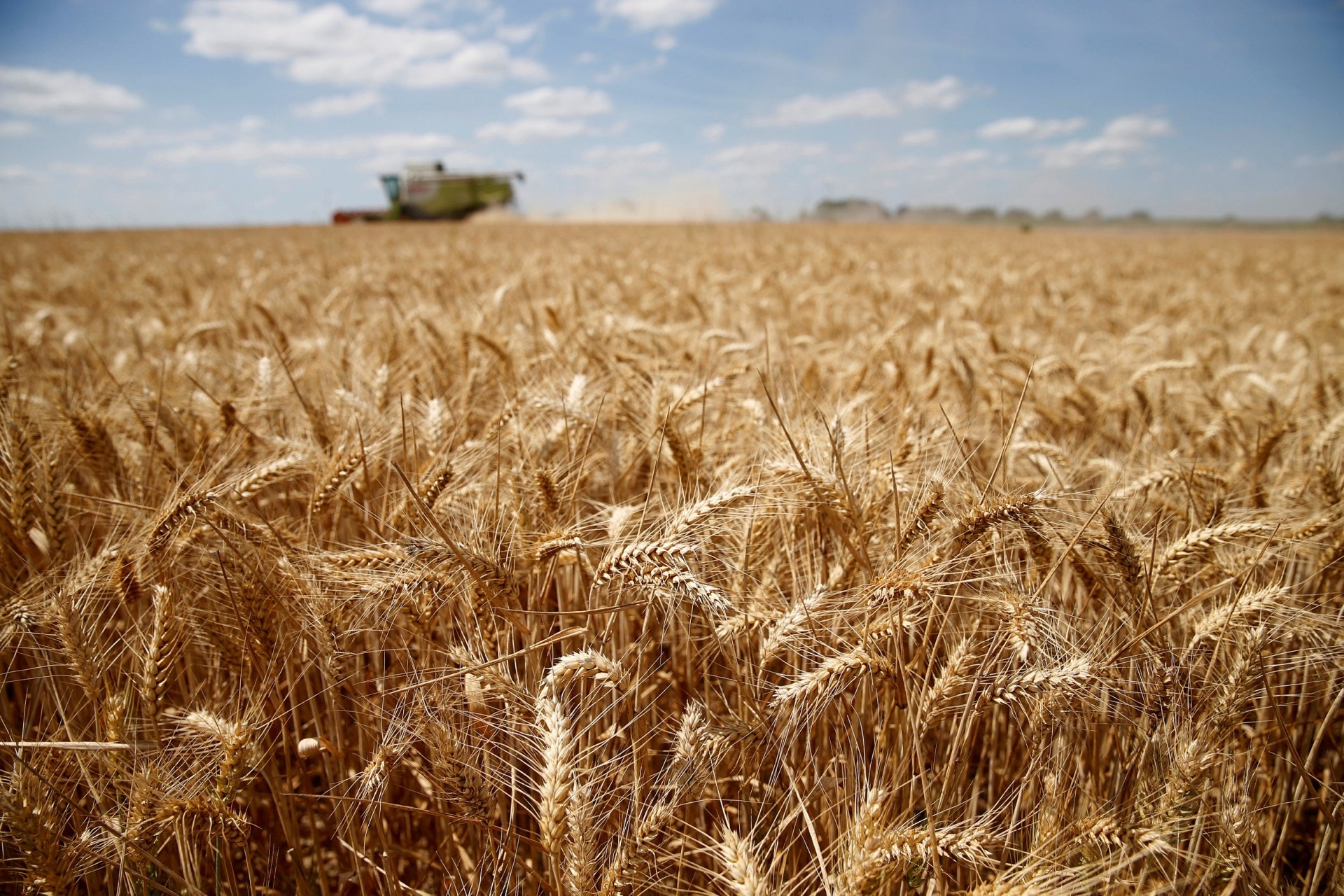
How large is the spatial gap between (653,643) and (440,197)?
1361 inches

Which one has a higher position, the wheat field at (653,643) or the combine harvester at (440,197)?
the combine harvester at (440,197)

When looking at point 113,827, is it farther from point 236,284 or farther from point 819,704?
point 236,284

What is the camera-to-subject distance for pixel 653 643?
4.41 ft

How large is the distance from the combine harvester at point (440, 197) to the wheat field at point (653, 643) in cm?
3265

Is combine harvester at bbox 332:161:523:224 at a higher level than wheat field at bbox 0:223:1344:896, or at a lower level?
higher

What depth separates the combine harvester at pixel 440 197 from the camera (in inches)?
1234

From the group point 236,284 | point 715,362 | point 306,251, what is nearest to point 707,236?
point 306,251

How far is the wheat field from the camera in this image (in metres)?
0.95

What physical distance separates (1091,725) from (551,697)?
38.8 inches

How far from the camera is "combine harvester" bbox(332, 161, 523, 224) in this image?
31.3 metres

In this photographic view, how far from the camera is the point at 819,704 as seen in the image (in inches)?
41.6

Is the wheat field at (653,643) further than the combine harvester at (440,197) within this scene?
No

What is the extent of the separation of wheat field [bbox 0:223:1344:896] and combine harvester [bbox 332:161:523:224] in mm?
32647

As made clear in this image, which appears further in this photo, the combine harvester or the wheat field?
the combine harvester
